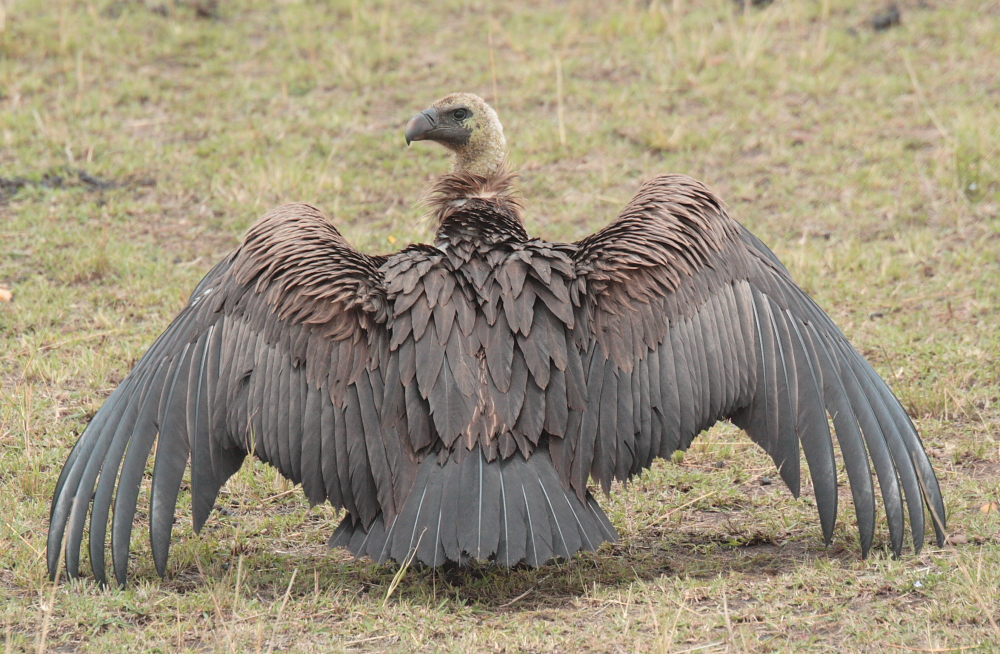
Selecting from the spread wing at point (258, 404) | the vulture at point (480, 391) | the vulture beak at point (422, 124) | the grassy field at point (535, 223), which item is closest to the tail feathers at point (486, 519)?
the vulture at point (480, 391)

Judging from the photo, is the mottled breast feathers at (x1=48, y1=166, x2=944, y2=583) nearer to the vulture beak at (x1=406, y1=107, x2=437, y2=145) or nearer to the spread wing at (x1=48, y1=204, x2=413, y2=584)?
the spread wing at (x1=48, y1=204, x2=413, y2=584)

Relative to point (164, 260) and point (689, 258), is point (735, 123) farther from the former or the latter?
point (689, 258)

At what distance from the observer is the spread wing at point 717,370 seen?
4.35 m

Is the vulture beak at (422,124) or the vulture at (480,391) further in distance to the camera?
the vulture beak at (422,124)

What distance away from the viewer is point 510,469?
165 inches

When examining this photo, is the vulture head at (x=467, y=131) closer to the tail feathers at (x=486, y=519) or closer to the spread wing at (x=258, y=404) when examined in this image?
the spread wing at (x=258, y=404)

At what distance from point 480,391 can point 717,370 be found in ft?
2.92

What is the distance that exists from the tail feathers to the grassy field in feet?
0.80

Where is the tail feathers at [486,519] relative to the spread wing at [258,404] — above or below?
below

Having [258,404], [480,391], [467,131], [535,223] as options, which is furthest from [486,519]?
[535,223]

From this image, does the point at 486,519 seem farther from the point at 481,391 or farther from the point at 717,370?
the point at 717,370

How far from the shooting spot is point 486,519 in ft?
13.1

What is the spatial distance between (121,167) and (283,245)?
15.1ft

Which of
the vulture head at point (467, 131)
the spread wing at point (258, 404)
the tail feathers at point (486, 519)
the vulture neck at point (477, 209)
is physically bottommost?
the tail feathers at point (486, 519)
